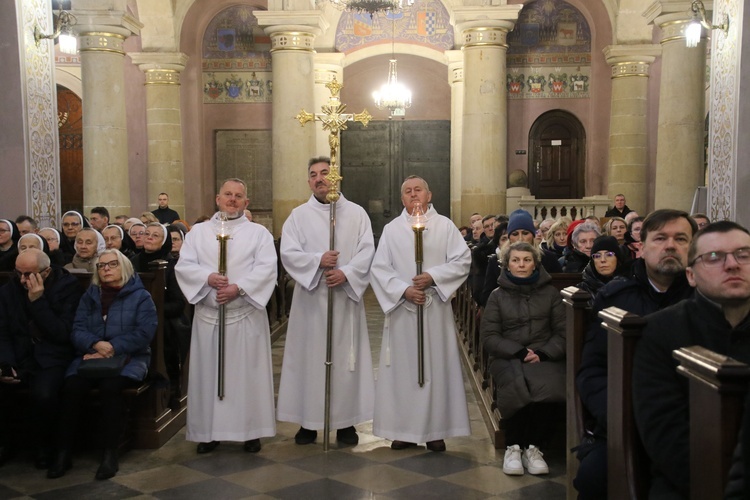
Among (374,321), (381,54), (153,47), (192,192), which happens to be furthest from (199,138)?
(374,321)

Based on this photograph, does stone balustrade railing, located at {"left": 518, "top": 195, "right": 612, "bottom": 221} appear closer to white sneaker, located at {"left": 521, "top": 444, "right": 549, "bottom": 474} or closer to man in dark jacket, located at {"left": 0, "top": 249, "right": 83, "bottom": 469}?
white sneaker, located at {"left": 521, "top": 444, "right": 549, "bottom": 474}

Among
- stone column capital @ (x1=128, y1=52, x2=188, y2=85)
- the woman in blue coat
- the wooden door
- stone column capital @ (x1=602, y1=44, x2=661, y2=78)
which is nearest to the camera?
the woman in blue coat

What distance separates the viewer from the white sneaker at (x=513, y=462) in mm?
5102

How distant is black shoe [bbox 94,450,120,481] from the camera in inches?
201

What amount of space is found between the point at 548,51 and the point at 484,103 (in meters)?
5.62

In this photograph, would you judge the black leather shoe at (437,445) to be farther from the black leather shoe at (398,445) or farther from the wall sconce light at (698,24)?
the wall sconce light at (698,24)

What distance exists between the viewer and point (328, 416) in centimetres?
571

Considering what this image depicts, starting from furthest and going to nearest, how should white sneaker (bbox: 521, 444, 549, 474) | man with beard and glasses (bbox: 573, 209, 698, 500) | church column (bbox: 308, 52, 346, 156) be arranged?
1. church column (bbox: 308, 52, 346, 156)
2. white sneaker (bbox: 521, 444, 549, 474)
3. man with beard and glasses (bbox: 573, 209, 698, 500)

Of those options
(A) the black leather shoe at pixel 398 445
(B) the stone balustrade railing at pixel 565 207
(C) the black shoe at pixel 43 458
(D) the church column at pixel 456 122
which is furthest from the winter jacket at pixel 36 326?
(D) the church column at pixel 456 122

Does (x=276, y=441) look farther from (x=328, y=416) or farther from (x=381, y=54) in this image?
(x=381, y=54)

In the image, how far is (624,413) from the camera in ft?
10.2

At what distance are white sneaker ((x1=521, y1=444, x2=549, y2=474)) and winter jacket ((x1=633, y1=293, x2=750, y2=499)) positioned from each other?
2208 millimetres

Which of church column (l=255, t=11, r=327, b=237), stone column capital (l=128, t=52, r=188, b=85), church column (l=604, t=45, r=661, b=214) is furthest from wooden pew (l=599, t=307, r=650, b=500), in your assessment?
stone column capital (l=128, t=52, r=188, b=85)

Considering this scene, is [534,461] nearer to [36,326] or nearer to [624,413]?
[624,413]
